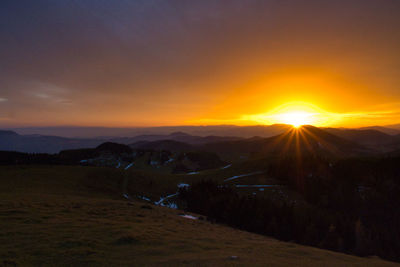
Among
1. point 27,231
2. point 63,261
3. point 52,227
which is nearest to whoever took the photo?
point 63,261

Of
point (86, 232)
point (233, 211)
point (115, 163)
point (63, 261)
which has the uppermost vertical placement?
point (63, 261)

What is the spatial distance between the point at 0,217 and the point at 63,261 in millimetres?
12777

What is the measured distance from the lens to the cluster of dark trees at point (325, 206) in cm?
4016

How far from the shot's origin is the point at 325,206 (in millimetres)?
65812

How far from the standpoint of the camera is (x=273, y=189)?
244 ft

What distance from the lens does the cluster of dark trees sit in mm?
40156

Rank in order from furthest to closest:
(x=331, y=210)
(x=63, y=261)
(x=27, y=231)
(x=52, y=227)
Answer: (x=331, y=210)
(x=52, y=227)
(x=27, y=231)
(x=63, y=261)

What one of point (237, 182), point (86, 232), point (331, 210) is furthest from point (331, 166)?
point (86, 232)

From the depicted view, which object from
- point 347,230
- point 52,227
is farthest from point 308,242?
point 52,227

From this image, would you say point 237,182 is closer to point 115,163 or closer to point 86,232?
point 86,232

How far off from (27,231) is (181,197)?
53.8m

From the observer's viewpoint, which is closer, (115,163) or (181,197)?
(181,197)

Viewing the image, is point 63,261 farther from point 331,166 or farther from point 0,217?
point 331,166

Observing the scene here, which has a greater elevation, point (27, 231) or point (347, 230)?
point (27, 231)
